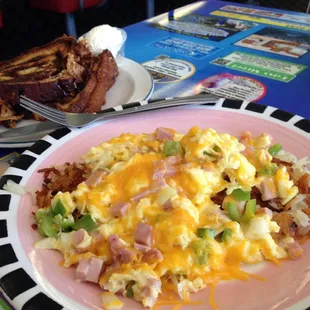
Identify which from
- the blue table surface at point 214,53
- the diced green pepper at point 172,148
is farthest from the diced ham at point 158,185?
the blue table surface at point 214,53

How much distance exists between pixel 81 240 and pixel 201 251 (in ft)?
0.74

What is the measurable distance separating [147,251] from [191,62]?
3.97 feet

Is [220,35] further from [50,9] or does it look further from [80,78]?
[50,9]

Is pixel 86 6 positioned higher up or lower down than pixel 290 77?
lower down

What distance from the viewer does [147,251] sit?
0.78 meters

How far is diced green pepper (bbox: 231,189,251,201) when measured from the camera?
0.90 m

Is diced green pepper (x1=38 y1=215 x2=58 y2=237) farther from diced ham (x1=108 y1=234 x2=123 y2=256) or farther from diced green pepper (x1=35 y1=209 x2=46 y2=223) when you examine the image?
diced ham (x1=108 y1=234 x2=123 y2=256)

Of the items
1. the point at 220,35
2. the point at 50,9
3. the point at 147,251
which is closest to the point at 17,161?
the point at 147,251

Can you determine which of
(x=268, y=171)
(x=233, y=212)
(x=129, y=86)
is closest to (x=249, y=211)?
(x=233, y=212)

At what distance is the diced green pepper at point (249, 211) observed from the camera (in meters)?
0.87

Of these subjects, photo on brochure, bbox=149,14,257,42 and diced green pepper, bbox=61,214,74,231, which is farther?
photo on brochure, bbox=149,14,257,42

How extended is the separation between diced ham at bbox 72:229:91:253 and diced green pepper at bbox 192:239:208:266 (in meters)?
0.20

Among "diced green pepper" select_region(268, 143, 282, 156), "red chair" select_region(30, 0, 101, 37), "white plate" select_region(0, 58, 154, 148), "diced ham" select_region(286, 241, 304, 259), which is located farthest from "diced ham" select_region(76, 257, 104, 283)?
"red chair" select_region(30, 0, 101, 37)

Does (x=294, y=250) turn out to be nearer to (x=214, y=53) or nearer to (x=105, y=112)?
(x=105, y=112)
